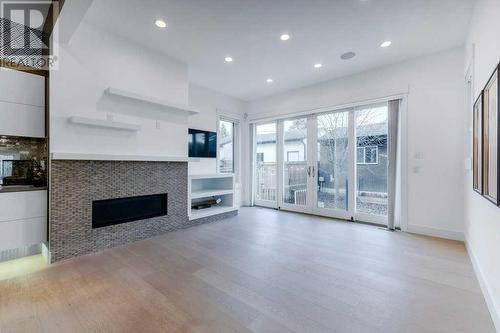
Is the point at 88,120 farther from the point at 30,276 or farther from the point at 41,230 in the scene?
the point at 30,276

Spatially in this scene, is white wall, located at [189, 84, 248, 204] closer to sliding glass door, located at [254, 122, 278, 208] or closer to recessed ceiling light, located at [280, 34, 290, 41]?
sliding glass door, located at [254, 122, 278, 208]

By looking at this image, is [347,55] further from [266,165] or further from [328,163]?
[266,165]

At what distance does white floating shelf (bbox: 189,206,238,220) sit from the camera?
4079 millimetres

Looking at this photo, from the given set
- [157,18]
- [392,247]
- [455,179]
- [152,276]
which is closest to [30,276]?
[152,276]

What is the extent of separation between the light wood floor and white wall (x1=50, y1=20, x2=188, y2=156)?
58.3 inches

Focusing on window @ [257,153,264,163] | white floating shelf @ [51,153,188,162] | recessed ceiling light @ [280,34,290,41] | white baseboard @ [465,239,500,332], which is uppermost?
recessed ceiling light @ [280,34,290,41]

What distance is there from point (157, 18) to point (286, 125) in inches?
138

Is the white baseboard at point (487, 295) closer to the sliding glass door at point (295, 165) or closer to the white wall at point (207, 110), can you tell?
the sliding glass door at point (295, 165)

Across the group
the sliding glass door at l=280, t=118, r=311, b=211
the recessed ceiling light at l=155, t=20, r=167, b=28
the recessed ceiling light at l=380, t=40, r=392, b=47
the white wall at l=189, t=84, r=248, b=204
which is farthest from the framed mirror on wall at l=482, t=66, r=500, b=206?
the white wall at l=189, t=84, r=248, b=204

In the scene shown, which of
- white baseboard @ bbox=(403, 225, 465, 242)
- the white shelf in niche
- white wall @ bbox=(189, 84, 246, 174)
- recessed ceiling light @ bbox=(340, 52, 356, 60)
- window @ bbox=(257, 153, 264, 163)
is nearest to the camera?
white baseboard @ bbox=(403, 225, 465, 242)

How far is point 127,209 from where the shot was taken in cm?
325

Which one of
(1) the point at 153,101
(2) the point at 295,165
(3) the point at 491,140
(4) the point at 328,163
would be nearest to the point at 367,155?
(4) the point at 328,163

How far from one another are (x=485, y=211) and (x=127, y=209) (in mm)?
4165

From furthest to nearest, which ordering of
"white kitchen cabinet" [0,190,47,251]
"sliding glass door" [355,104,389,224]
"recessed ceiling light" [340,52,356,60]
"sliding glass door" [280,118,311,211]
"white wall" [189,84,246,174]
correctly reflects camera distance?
"sliding glass door" [280,118,311,211] → "white wall" [189,84,246,174] → "sliding glass door" [355,104,389,224] → "recessed ceiling light" [340,52,356,60] → "white kitchen cabinet" [0,190,47,251]
